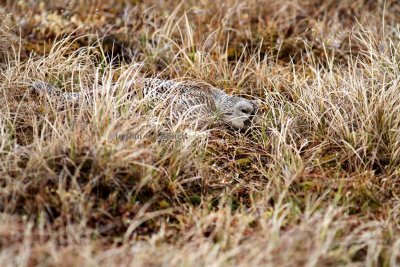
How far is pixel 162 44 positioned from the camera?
6.34 metres

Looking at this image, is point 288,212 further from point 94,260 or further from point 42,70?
point 42,70

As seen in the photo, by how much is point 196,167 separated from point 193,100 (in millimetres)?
924

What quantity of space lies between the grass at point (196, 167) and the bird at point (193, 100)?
10cm

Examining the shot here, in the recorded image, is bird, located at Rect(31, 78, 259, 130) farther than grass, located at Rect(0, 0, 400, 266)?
Yes

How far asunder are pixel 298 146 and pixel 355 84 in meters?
0.65

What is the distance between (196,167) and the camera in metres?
4.50

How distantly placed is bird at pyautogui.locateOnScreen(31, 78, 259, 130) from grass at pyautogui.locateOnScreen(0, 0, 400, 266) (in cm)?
10

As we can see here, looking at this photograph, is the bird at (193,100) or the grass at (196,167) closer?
the grass at (196,167)

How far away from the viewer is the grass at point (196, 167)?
369 centimetres

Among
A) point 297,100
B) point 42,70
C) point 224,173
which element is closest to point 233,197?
point 224,173

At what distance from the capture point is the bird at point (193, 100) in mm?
5098

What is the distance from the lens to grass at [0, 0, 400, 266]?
3686 mm

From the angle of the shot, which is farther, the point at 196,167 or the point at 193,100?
the point at 193,100

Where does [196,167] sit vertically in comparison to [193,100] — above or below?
below
